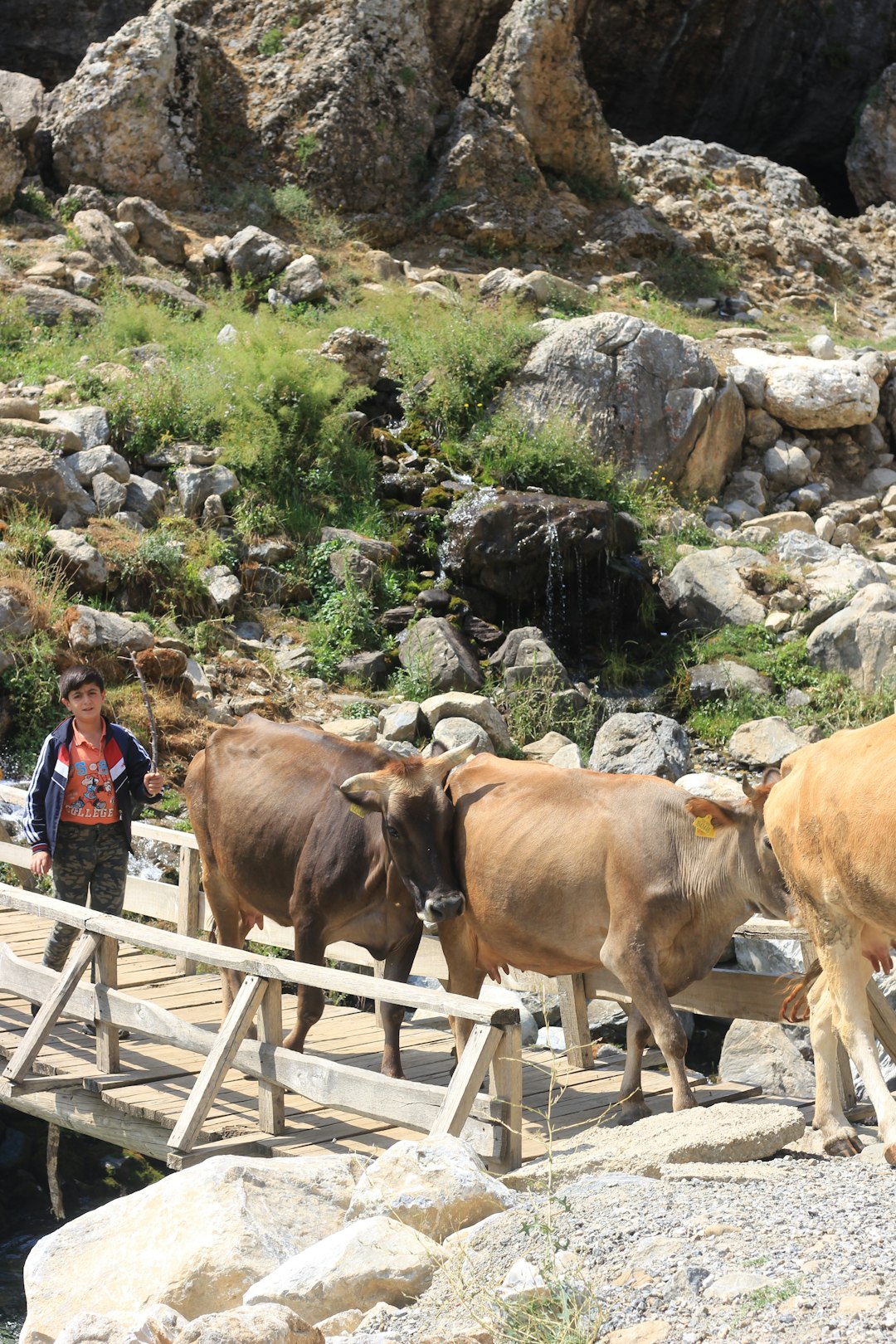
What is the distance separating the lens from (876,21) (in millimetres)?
30469

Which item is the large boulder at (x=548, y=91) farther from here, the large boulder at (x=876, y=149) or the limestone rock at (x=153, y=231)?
the limestone rock at (x=153, y=231)

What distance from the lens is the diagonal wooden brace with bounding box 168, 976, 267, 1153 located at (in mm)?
5566

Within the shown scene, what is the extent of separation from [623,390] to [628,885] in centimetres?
1489

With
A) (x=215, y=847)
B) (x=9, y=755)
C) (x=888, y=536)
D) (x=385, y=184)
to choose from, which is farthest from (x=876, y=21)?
(x=215, y=847)

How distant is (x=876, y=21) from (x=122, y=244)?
1898 centimetres

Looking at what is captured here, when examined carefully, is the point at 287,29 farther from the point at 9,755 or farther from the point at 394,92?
the point at 9,755

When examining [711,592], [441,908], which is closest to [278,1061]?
[441,908]

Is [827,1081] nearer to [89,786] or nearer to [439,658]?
[89,786]

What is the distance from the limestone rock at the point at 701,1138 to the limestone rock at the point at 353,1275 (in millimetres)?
943

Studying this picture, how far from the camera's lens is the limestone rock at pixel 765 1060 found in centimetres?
780

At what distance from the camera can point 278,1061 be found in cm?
571

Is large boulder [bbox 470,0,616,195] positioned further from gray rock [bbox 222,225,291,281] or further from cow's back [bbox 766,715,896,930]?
cow's back [bbox 766,715,896,930]

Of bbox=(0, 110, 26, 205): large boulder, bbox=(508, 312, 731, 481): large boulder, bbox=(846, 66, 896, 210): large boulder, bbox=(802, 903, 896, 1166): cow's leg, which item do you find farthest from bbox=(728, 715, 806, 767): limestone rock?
bbox=(846, 66, 896, 210): large boulder

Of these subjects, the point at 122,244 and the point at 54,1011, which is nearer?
the point at 54,1011
